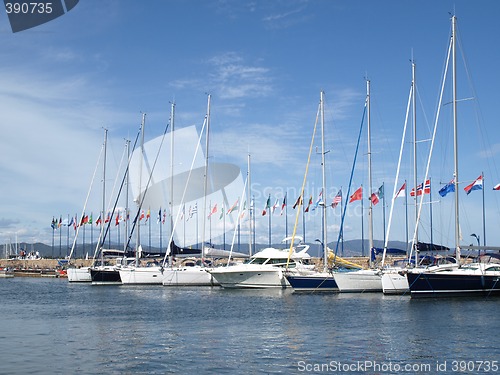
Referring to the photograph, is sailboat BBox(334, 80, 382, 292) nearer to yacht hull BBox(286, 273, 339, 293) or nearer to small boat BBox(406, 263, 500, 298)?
yacht hull BBox(286, 273, 339, 293)

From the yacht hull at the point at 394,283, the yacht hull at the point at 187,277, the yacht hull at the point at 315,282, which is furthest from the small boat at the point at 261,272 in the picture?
the yacht hull at the point at 394,283

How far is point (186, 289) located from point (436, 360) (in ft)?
Answer: 132

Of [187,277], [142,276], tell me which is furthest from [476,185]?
[142,276]

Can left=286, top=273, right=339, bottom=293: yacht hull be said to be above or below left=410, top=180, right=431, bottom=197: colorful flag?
below

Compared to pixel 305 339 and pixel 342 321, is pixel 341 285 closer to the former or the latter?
pixel 342 321

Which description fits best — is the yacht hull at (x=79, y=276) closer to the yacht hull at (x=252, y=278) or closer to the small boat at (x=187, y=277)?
the small boat at (x=187, y=277)

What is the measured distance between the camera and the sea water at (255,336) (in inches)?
859

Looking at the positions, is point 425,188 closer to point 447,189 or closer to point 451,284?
point 447,189

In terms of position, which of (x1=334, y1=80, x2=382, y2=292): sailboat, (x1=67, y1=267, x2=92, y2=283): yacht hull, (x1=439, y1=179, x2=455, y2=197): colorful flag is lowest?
(x1=67, y1=267, x2=92, y2=283): yacht hull

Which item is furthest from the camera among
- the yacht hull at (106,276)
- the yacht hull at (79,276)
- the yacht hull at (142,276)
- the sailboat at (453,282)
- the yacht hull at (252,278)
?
the yacht hull at (79,276)

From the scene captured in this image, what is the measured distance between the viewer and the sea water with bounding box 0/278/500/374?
21.8 meters

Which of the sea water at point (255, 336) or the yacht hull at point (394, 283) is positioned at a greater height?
the yacht hull at point (394, 283)

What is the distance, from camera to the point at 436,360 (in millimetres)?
22641

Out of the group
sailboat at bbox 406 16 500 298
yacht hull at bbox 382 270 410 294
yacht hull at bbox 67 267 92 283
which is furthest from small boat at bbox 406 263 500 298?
yacht hull at bbox 67 267 92 283
